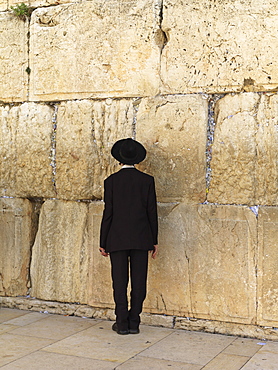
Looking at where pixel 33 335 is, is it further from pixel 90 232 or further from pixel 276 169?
pixel 276 169

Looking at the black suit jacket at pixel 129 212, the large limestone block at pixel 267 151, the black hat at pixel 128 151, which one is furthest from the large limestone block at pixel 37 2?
the large limestone block at pixel 267 151

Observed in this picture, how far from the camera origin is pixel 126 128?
5793 mm

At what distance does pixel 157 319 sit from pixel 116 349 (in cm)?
87

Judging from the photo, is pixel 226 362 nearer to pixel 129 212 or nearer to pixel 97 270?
pixel 129 212

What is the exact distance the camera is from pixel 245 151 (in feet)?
17.4

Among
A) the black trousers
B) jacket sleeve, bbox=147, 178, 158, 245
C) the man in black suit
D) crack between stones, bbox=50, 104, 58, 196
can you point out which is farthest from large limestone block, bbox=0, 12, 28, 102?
the black trousers

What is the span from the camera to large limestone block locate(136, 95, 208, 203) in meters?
5.49

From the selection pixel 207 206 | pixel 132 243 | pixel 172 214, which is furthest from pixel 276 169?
pixel 132 243

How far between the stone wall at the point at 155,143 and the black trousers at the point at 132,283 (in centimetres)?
39

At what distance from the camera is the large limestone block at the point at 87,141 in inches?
230

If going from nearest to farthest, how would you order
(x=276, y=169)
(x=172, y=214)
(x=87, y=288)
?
(x=276, y=169) → (x=172, y=214) → (x=87, y=288)

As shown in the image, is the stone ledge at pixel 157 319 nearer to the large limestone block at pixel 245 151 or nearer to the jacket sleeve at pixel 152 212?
the jacket sleeve at pixel 152 212

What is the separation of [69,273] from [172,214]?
1.32m

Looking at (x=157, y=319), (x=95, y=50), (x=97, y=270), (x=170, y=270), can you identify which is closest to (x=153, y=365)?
(x=157, y=319)
